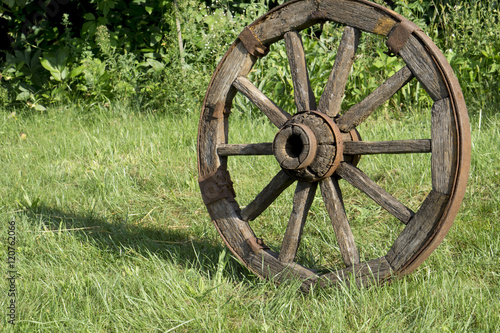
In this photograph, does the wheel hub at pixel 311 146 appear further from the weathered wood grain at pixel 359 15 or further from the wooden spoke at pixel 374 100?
the weathered wood grain at pixel 359 15

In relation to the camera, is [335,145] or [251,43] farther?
[251,43]

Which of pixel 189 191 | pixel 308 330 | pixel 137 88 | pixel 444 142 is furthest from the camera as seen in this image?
pixel 137 88

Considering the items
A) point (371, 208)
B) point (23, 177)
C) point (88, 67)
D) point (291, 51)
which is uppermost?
point (291, 51)

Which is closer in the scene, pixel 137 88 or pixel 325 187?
pixel 325 187

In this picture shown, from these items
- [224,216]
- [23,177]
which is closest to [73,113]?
[23,177]

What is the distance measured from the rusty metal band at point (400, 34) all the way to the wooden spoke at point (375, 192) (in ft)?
1.71

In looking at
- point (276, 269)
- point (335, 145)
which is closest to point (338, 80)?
point (335, 145)

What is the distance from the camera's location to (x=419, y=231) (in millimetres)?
2066

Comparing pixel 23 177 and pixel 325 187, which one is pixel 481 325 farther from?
pixel 23 177

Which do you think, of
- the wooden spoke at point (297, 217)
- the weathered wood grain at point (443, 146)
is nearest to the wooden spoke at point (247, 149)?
the wooden spoke at point (297, 217)

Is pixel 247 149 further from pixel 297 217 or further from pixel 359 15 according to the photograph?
pixel 359 15

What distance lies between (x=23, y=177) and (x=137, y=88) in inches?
83.2

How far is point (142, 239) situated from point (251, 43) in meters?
1.34

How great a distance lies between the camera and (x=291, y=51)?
2426mm
